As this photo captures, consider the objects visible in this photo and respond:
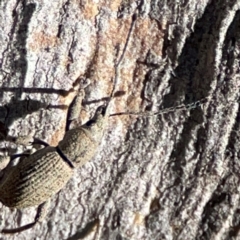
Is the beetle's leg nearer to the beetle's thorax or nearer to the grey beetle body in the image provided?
the grey beetle body

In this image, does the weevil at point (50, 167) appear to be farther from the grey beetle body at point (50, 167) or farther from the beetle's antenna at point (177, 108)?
the beetle's antenna at point (177, 108)

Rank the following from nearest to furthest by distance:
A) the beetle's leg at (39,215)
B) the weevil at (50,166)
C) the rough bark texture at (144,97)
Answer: the rough bark texture at (144,97)
the weevil at (50,166)
the beetle's leg at (39,215)

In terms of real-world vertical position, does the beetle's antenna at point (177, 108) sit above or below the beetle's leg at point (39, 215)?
above

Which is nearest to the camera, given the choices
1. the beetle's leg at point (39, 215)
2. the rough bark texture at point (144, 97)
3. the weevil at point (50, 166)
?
the rough bark texture at point (144, 97)

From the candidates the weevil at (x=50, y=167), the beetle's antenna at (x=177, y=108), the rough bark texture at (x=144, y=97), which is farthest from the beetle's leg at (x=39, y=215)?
the beetle's antenna at (x=177, y=108)

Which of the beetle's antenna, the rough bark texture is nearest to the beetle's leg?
the rough bark texture

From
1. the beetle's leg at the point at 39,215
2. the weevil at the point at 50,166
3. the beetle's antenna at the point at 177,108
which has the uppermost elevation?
the beetle's antenna at the point at 177,108

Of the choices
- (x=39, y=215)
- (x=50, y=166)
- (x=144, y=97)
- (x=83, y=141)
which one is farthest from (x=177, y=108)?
(x=39, y=215)

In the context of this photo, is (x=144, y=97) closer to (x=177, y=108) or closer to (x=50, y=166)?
(x=177, y=108)
